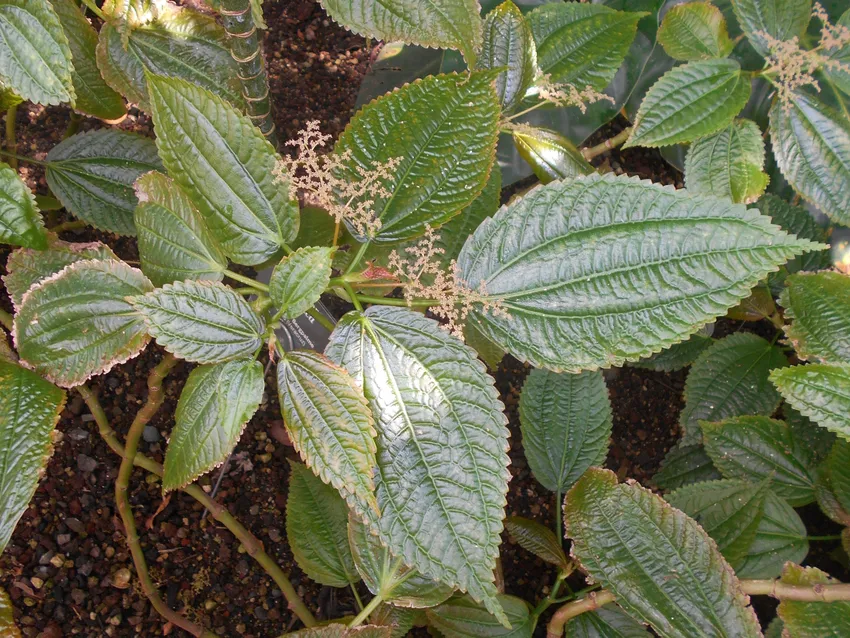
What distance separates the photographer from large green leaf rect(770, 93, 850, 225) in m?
1.12

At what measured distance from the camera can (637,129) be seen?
1080 mm

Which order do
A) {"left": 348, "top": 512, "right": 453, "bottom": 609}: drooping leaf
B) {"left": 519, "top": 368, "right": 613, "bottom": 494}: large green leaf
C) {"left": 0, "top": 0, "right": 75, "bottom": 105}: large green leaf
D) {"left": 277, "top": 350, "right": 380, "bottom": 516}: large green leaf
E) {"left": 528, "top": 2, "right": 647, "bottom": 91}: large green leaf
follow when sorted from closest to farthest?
1. {"left": 277, "top": 350, "right": 380, "bottom": 516}: large green leaf
2. {"left": 0, "top": 0, "right": 75, "bottom": 105}: large green leaf
3. {"left": 348, "top": 512, "right": 453, "bottom": 609}: drooping leaf
4. {"left": 528, "top": 2, "right": 647, "bottom": 91}: large green leaf
5. {"left": 519, "top": 368, "right": 613, "bottom": 494}: large green leaf

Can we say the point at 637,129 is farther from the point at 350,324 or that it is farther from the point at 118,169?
the point at 118,169

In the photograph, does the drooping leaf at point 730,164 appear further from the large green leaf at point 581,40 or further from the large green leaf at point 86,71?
the large green leaf at point 86,71

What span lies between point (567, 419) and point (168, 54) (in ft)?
3.02

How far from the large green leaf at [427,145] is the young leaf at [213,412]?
0.26m

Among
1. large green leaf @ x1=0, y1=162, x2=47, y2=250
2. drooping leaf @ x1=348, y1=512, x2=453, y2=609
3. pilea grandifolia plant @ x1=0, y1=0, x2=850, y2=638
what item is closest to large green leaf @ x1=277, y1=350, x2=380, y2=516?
pilea grandifolia plant @ x1=0, y1=0, x2=850, y2=638

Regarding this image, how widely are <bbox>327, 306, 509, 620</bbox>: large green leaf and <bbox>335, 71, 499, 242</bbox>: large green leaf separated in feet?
0.46

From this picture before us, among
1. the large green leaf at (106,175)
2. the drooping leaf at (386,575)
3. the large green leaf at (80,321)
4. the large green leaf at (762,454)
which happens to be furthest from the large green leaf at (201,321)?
the large green leaf at (762,454)

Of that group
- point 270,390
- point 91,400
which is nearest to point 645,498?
point 270,390

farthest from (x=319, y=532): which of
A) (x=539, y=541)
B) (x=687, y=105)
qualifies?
(x=687, y=105)

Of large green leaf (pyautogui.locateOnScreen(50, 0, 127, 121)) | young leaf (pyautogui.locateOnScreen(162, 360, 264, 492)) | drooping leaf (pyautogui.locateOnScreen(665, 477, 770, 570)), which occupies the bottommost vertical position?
drooping leaf (pyautogui.locateOnScreen(665, 477, 770, 570))

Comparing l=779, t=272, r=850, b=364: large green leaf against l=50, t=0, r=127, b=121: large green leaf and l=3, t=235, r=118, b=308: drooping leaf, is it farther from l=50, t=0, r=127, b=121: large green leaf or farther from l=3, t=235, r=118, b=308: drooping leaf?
l=50, t=0, r=127, b=121: large green leaf

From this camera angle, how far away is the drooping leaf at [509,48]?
1028 mm
